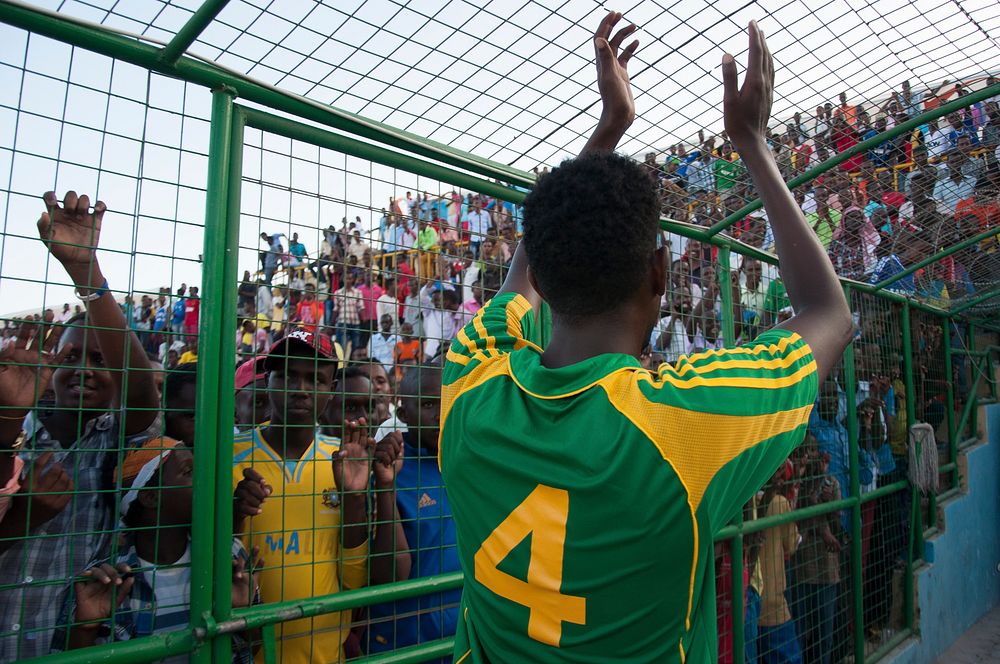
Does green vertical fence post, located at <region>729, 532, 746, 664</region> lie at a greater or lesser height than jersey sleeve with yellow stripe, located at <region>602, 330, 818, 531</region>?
lesser

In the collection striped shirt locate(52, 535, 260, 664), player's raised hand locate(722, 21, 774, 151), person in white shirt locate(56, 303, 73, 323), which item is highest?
player's raised hand locate(722, 21, 774, 151)

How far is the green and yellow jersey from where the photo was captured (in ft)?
3.66

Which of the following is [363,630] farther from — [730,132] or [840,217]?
[840,217]

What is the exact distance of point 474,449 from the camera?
1.29 meters

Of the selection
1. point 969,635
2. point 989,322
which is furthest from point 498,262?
point 989,322

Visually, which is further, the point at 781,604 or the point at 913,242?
the point at 913,242

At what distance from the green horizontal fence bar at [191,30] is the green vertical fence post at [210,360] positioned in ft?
0.51

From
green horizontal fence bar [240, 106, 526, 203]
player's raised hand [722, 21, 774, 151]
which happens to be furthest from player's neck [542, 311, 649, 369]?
green horizontal fence bar [240, 106, 526, 203]

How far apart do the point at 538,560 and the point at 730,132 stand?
3.15ft

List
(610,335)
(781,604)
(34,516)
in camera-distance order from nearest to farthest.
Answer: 1. (610,335)
2. (34,516)
3. (781,604)

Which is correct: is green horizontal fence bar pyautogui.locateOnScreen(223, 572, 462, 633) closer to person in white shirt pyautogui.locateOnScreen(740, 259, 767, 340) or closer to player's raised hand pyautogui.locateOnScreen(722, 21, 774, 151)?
player's raised hand pyautogui.locateOnScreen(722, 21, 774, 151)

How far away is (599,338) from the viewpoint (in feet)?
4.28

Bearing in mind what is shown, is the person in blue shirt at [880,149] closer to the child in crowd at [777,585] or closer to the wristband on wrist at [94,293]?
the child in crowd at [777,585]

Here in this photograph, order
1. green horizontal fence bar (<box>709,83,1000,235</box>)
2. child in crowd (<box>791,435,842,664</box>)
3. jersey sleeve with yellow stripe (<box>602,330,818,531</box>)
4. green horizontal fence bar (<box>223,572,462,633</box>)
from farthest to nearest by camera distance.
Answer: child in crowd (<box>791,435,842,664</box>) < green horizontal fence bar (<box>709,83,1000,235</box>) < green horizontal fence bar (<box>223,572,462,633</box>) < jersey sleeve with yellow stripe (<box>602,330,818,531</box>)
